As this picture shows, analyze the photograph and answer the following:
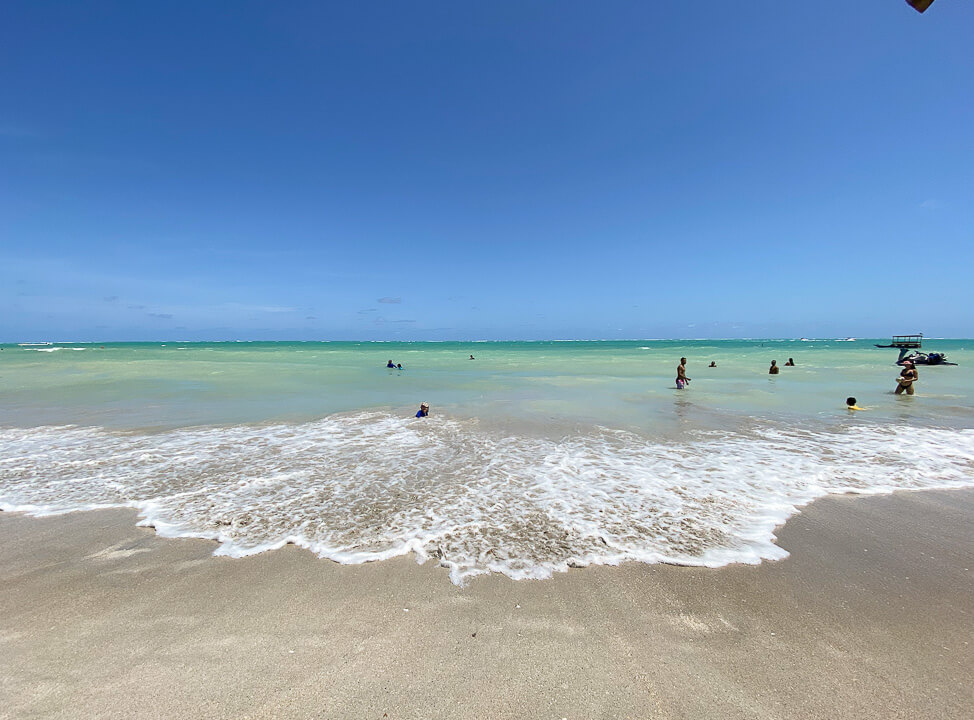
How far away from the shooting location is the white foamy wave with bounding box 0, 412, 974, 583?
5.47 metres

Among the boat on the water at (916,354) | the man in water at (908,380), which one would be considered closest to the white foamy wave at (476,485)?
the man in water at (908,380)

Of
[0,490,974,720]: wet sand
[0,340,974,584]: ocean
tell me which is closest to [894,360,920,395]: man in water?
[0,340,974,584]: ocean

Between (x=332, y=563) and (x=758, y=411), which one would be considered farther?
(x=758, y=411)

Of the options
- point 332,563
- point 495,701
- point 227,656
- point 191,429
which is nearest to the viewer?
point 495,701

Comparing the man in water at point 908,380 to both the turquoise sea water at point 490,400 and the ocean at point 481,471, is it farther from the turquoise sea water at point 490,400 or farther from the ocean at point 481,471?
the ocean at point 481,471

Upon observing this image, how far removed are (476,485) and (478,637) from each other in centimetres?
400

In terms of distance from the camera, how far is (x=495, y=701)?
9.86ft

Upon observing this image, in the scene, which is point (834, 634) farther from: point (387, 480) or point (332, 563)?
point (387, 480)

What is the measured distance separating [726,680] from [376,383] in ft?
81.7

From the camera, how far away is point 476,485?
7.68 metres

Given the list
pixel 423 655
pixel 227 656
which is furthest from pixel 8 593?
pixel 423 655

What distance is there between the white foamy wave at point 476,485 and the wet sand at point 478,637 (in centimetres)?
54

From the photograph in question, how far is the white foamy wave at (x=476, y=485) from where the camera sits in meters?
5.47

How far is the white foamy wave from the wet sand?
543 mm
